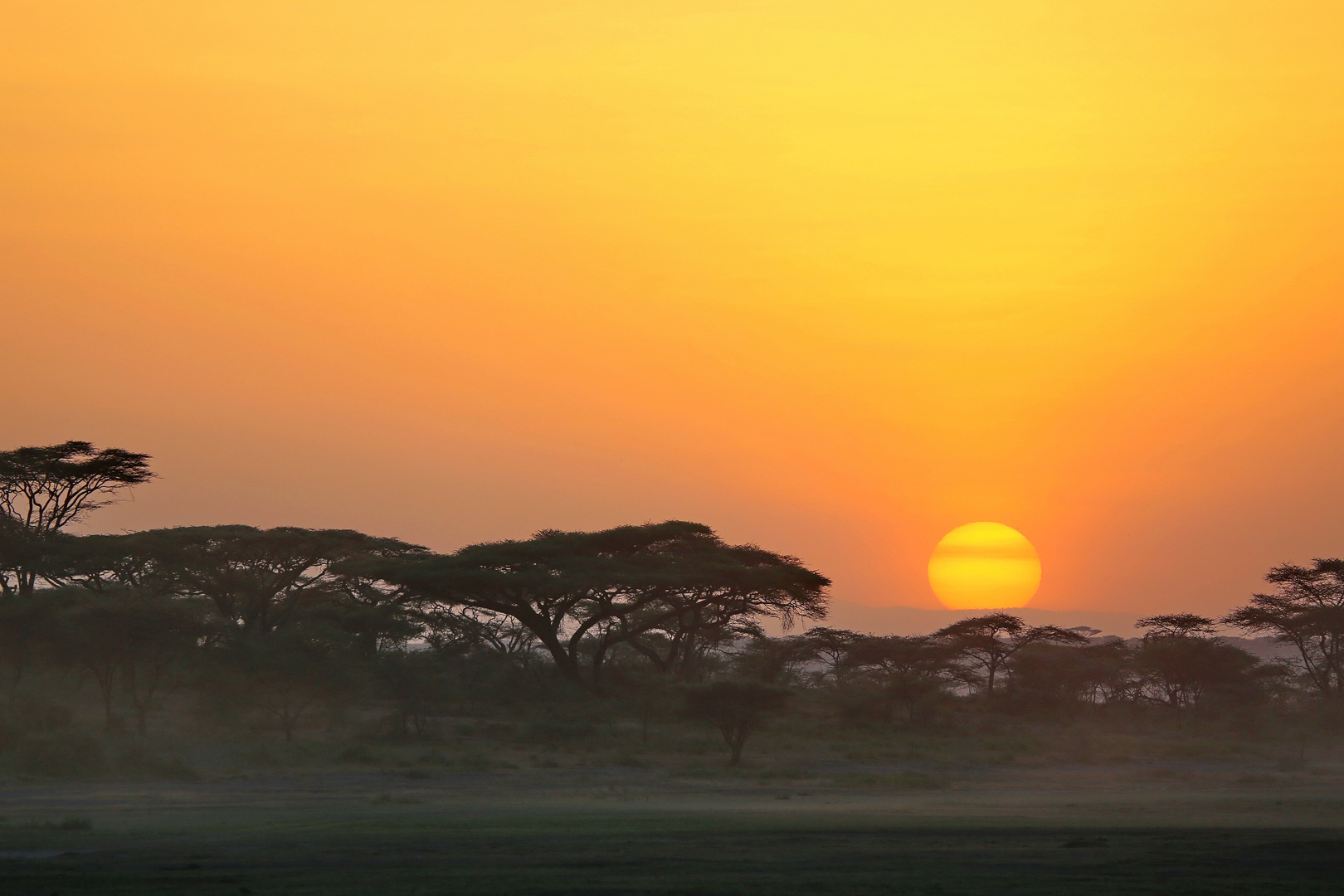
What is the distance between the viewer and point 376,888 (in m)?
16.5

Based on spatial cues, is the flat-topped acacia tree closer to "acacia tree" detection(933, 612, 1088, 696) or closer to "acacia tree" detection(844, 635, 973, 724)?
"acacia tree" detection(844, 635, 973, 724)

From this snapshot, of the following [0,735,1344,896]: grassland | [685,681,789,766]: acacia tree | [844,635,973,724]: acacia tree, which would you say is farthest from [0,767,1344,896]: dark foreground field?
[844,635,973,724]: acacia tree

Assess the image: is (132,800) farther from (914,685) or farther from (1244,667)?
(1244,667)

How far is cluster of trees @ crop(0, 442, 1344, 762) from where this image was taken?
51.6 m

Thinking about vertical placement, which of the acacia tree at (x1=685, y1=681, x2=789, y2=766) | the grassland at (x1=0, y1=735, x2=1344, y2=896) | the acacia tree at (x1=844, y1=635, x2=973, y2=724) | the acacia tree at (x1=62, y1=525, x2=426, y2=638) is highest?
the acacia tree at (x1=62, y1=525, x2=426, y2=638)

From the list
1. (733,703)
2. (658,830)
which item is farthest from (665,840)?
(733,703)

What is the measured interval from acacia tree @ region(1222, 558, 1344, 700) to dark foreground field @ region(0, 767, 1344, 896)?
39.9m

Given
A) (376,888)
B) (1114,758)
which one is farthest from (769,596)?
(376,888)

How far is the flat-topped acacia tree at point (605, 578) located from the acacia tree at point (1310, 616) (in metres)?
29.3

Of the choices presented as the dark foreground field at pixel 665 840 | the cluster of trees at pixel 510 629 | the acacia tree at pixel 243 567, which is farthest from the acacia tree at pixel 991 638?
the dark foreground field at pixel 665 840

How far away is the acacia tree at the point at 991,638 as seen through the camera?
241ft

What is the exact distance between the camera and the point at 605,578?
190 ft

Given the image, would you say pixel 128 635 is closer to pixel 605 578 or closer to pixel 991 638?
pixel 605 578

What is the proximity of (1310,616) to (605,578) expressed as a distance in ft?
139
